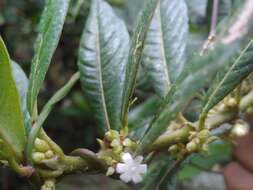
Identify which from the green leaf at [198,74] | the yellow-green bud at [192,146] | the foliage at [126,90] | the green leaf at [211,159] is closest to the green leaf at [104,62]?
the foliage at [126,90]

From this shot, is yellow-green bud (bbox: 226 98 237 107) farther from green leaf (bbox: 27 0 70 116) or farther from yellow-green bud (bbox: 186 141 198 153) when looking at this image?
green leaf (bbox: 27 0 70 116)

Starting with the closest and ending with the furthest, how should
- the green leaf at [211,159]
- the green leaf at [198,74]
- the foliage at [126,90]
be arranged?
the green leaf at [198,74]
the foliage at [126,90]
the green leaf at [211,159]

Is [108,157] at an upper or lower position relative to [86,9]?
upper

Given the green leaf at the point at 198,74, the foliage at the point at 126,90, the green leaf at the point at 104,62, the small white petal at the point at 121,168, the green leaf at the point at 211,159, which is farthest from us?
the green leaf at the point at 211,159

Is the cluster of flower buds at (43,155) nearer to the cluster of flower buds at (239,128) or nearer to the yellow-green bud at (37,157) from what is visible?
the yellow-green bud at (37,157)

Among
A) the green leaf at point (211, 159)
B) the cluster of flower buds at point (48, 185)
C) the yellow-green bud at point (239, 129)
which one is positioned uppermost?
the cluster of flower buds at point (48, 185)

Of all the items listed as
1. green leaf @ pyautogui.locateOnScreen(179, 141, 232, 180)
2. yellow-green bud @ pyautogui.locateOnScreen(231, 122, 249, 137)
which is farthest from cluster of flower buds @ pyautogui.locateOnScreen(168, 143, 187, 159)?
green leaf @ pyautogui.locateOnScreen(179, 141, 232, 180)

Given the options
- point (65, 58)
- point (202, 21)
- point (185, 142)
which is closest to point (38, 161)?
point (185, 142)

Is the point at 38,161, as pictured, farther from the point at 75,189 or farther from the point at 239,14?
the point at 75,189

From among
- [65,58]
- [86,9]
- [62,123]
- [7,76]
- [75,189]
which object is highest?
[7,76]
